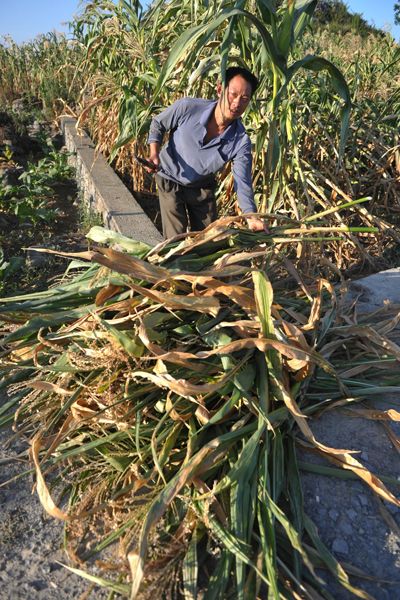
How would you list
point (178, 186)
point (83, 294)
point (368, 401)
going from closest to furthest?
1. point (368, 401)
2. point (83, 294)
3. point (178, 186)

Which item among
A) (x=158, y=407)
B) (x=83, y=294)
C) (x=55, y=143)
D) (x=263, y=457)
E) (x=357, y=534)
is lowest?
(x=357, y=534)

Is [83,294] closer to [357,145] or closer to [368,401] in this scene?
[368,401]

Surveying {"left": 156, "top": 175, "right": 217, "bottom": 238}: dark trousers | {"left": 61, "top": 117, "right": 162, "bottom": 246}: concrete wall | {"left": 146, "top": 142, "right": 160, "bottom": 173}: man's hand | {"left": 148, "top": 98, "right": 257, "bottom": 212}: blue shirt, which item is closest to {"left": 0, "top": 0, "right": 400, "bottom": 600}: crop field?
{"left": 148, "top": 98, "right": 257, "bottom": 212}: blue shirt

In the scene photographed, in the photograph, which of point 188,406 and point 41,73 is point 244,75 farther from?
point 41,73

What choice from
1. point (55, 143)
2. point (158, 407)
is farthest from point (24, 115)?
point (158, 407)

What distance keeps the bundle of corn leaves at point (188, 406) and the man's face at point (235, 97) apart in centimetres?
80

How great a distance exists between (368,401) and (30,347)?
1359 mm

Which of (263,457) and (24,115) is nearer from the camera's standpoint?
(263,457)

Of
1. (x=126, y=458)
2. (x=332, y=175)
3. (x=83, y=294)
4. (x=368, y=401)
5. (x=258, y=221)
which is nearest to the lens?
(x=126, y=458)

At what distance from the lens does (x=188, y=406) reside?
1801mm

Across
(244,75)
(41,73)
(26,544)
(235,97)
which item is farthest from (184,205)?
(41,73)

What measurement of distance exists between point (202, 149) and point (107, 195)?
140 centimetres

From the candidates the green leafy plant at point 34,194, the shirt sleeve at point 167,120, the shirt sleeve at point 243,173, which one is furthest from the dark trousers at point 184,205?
the green leafy plant at point 34,194

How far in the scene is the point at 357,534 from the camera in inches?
62.4
